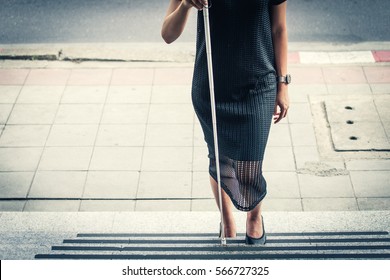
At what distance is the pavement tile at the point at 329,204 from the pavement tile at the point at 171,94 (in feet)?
6.03

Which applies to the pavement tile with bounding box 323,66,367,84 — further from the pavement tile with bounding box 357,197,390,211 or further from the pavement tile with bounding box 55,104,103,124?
the pavement tile with bounding box 55,104,103,124

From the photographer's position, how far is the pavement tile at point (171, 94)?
5.84m

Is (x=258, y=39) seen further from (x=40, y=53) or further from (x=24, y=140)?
(x=40, y=53)

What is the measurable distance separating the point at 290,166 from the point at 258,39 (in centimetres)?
201

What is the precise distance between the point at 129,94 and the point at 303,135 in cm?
187

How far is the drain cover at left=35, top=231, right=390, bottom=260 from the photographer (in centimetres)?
338

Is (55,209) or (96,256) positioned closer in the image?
(96,256)

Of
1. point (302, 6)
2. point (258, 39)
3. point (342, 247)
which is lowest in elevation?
point (302, 6)

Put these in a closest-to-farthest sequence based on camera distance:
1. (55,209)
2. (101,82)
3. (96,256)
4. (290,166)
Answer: (96,256) → (55,209) → (290,166) → (101,82)

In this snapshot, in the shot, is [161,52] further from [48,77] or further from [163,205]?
[163,205]

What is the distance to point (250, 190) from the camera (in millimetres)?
3482

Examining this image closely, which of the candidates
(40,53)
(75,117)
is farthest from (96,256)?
(40,53)

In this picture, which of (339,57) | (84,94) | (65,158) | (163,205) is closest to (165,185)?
(163,205)

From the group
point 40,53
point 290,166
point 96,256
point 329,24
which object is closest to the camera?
point 96,256
